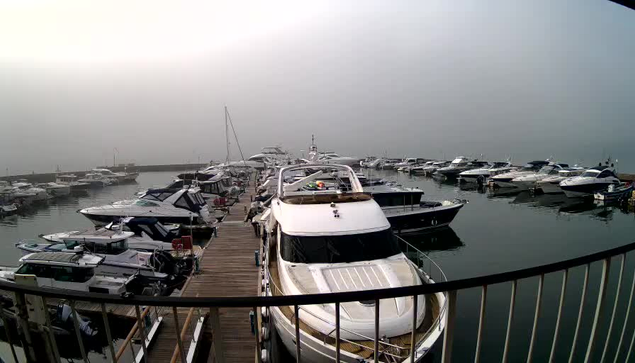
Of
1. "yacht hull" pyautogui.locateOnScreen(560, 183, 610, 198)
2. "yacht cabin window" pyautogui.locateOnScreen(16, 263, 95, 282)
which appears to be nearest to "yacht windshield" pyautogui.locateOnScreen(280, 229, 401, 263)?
"yacht cabin window" pyautogui.locateOnScreen(16, 263, 95, 282)

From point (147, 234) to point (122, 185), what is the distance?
43.9m

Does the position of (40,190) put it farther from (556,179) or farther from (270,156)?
(556,179)

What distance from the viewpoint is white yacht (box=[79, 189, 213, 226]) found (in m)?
20.4

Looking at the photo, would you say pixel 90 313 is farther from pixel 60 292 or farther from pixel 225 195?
pixel 225 195

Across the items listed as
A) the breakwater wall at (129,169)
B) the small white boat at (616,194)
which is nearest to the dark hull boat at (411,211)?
the small white boat at (616,194)

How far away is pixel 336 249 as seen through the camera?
287 inches

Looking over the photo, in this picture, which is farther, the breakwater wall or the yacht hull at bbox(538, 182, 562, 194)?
the breakwater wall

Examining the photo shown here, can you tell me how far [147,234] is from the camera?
54.2 ft

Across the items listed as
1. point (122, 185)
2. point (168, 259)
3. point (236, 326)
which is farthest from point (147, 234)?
point (122, 185)

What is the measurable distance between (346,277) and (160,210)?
695 inches

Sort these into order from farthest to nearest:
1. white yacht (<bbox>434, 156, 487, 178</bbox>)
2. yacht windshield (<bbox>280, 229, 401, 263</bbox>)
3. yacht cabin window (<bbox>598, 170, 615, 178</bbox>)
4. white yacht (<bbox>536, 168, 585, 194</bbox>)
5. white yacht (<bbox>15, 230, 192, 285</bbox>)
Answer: white yacht (<bbox>434, 156, 487, 178</bbox>) → white yacht (<bbox>536, 168, 585, 194</bbox>) → yacht cabin window (<bbox>598, 170, 615, 178</bbox>) → white yacht (<bbox>15, 230, 192, 285</bbox>) → yacht windshield (<bbox>280, 229, 401, 263</bbox>)

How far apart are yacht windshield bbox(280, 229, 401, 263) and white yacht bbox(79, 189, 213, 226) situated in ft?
48.2

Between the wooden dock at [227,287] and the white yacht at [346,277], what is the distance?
3.72ft

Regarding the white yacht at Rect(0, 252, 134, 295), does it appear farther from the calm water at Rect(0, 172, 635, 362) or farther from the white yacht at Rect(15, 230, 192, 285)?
the calm water at Rect(0, 172, 635, 362)
